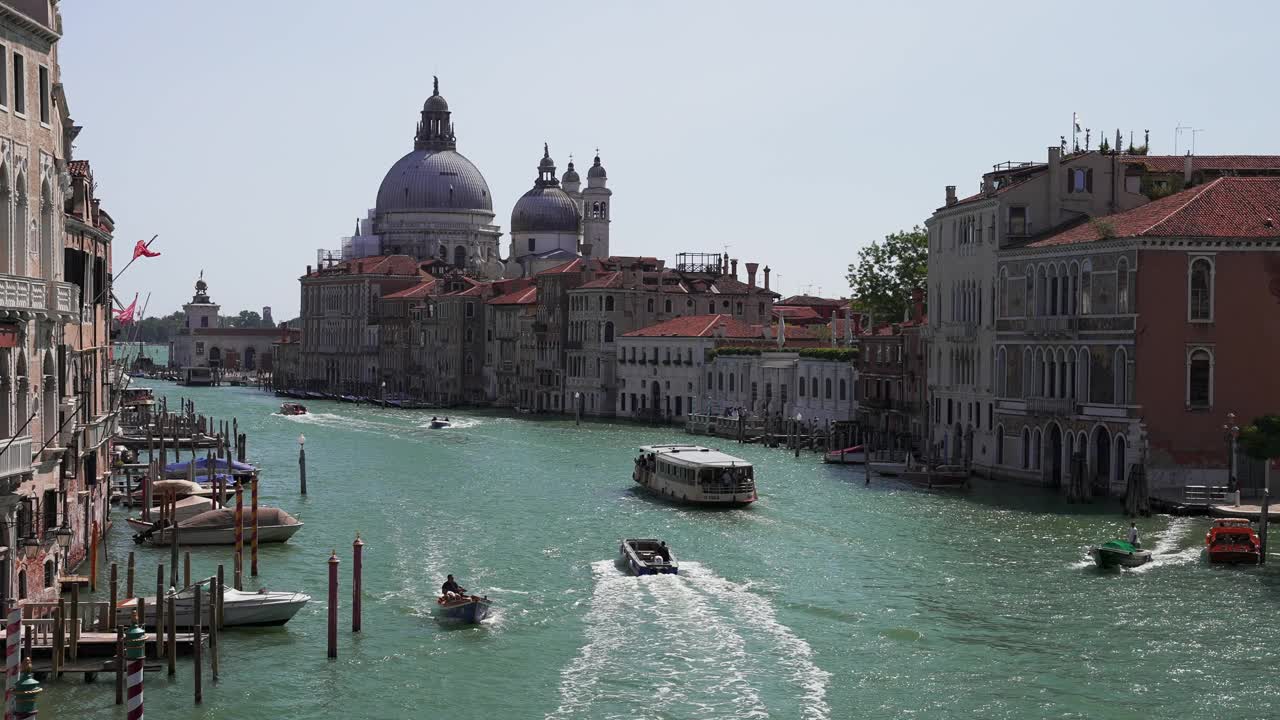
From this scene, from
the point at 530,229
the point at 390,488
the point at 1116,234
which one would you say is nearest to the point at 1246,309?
the point at 1116,234

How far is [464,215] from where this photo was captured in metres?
124

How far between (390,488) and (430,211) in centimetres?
7840

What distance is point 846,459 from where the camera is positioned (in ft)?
174

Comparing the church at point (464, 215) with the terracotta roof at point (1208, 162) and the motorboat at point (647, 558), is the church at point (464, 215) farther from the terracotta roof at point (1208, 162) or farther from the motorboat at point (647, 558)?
the motorboat at point (647, 558)

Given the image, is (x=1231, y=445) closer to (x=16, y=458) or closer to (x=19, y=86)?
(x=16, y=458)

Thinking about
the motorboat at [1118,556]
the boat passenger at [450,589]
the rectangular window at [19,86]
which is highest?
the rectangular window at [19,86]

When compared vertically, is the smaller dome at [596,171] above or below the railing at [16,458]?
above

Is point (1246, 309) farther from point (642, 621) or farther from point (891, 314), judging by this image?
point (891, 314)

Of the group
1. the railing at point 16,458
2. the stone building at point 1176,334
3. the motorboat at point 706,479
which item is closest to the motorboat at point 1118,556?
the stone building at point 1176,334

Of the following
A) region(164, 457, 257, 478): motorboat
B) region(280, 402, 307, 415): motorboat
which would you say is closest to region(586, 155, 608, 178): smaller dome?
region(280, 402, 307, 415): motorboat

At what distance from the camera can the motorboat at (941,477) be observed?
4406 cm

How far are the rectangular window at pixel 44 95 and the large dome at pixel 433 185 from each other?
100920 mm

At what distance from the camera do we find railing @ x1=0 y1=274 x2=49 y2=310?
19891 millimetres

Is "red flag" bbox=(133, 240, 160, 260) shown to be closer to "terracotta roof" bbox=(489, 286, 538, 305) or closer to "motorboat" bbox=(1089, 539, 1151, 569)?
"motorboat" bbox=(1089, 539, 1151, 569)
